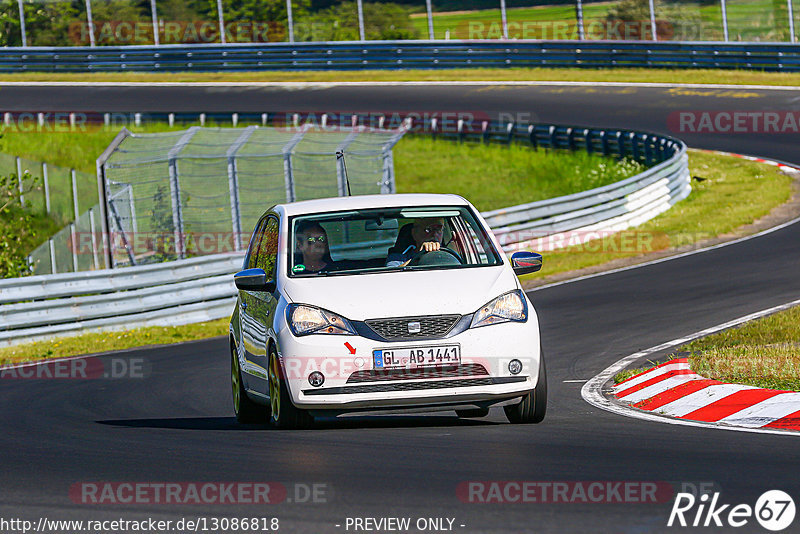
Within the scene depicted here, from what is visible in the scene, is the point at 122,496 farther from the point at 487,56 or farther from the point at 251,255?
the point at 487,56

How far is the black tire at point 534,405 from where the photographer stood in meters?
8.34

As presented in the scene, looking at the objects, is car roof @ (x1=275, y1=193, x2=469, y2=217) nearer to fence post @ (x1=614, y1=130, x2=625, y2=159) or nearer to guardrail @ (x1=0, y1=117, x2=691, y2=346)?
guardrail @ (x1=0, y1=117, x2=691, y2=346)

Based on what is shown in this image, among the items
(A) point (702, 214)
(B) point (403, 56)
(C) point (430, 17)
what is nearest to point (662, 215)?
(A) point (702, 214)

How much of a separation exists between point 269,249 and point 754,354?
419 centimetres

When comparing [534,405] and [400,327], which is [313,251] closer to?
[400,327]

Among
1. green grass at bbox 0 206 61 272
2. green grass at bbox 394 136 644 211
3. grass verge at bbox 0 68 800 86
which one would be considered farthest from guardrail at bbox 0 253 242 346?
grass verge at bbox 0 68 800 86

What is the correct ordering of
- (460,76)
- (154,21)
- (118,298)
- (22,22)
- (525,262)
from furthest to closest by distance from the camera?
(22,22) → (154,21) → (460,76) → (118,298) → (525,262)

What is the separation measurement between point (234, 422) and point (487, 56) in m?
37.2

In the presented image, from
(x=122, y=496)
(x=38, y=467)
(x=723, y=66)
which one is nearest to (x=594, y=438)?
(x=122, y=496)

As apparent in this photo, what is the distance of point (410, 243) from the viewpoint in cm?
933

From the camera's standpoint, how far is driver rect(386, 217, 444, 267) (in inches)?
361

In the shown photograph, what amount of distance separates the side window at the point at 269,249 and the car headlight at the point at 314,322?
32.8 inches

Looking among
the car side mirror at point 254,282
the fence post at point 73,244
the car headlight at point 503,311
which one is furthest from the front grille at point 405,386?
the fence post at point 73,244

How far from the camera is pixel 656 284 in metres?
17.6
